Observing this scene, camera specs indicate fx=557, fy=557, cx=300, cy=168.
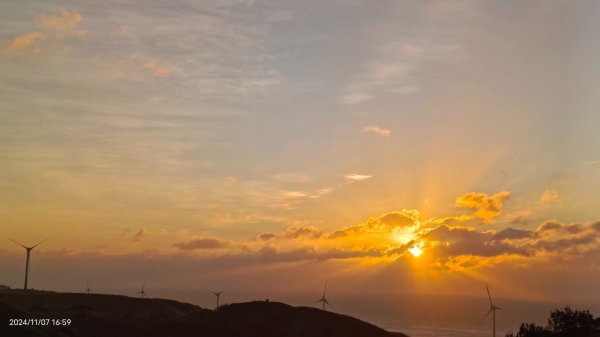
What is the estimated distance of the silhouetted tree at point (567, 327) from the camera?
94.2 metres

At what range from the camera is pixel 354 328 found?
4414 inches

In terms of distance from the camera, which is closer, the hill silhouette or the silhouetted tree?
the silhouetted tree

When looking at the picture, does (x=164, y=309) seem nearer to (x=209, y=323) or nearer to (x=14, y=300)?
(x=209, y=323)

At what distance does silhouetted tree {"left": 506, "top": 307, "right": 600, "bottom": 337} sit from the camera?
94.2 m

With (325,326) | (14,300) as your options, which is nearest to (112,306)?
(14,300)

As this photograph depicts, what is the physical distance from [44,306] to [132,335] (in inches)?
1647

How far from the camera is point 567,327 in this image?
9694 centimetres
